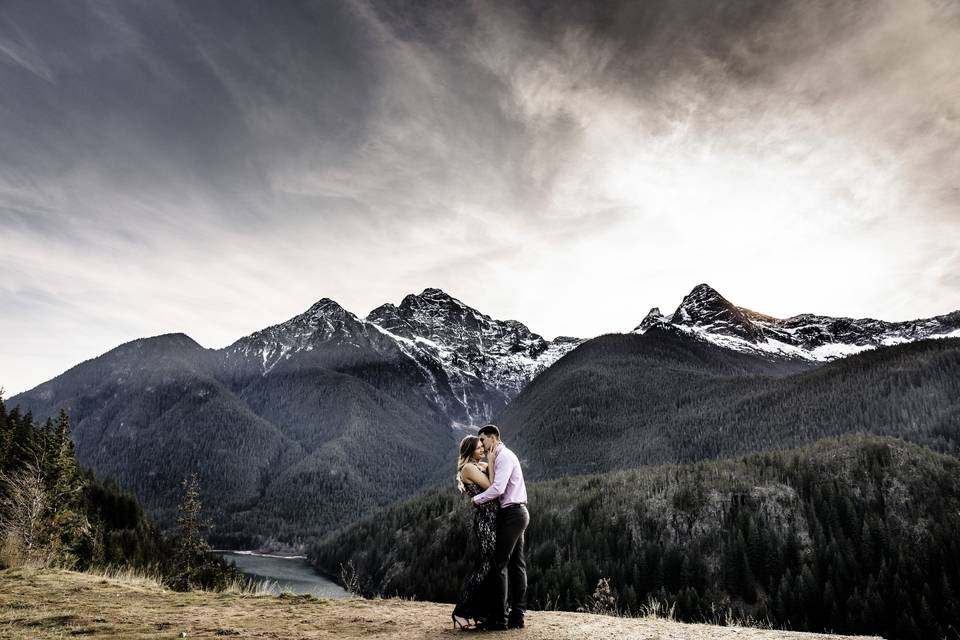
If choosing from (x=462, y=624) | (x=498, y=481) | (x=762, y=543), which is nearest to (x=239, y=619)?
(x=462, y=624)

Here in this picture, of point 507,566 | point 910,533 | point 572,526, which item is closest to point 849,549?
point 910,533

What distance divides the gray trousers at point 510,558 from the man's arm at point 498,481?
0.46 m

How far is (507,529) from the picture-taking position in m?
9.41

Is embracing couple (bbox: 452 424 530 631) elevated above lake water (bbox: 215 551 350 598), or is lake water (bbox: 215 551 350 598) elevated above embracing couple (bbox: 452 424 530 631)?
embracing couple (bbox: 452 424 530 631)

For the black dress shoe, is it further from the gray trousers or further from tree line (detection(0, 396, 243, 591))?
tree line (detection(0, 396, 243, 591))

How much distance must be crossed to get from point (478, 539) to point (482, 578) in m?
0.65

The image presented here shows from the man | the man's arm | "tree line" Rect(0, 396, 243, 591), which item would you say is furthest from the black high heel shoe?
"tree line" Rect(0, 396, 243, 591)

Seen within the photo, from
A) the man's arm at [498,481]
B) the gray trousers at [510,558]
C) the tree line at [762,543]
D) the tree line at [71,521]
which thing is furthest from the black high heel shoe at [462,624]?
the tree line at [762,543]

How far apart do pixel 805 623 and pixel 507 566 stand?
306 feet

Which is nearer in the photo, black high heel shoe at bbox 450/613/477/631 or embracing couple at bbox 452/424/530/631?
black high heel shoe at bbox 450/613/477/631

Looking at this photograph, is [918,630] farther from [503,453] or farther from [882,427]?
[882,427]

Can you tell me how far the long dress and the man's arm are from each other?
251mm

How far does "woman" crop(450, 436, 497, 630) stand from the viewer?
369 inches

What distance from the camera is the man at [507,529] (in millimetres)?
9320
